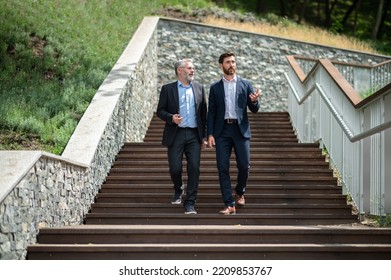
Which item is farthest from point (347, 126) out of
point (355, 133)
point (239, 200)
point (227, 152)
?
point (227, 152)

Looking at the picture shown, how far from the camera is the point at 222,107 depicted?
8.66 metres

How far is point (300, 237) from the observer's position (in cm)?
717

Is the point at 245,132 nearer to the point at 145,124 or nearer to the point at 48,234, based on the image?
the point at 48,234

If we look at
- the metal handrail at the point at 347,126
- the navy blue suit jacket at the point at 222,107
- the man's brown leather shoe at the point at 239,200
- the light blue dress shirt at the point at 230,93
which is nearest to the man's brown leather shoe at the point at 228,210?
the man's brown leather shoe at the point at 239,200

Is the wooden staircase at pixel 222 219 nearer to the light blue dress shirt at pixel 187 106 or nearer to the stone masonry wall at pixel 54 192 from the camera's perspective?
the stone masonry wall at pixel 54 192

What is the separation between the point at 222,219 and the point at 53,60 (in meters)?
7.82

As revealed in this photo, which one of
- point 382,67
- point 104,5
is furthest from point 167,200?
point 104,5

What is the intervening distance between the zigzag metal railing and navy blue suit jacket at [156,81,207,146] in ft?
5.69

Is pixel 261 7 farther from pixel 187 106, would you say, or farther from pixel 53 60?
pixel 187 106

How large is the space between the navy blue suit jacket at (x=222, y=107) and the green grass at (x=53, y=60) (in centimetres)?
235

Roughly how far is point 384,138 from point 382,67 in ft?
40.7

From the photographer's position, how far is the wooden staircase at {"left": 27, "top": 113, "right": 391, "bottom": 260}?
673 centimetres

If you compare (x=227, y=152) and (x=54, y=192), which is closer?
(x=54, y=192)

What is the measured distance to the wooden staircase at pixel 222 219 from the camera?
673 centimetres
